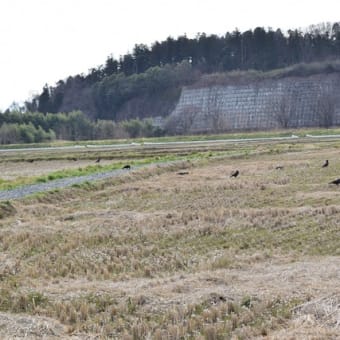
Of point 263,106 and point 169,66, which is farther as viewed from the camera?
point 169,66

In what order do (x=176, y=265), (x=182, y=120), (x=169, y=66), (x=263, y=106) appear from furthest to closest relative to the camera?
(x=169, y=66)
(x=182, y=120)
(x=263, y=106)
(x=176, y=265)

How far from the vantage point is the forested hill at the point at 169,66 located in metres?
108

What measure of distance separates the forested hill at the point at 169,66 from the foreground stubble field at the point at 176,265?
→ 84591 mm

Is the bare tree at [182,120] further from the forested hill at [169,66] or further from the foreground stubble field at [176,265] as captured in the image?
the foreground stubble field at [176,265]

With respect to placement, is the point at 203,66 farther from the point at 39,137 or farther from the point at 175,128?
the point at 39,137

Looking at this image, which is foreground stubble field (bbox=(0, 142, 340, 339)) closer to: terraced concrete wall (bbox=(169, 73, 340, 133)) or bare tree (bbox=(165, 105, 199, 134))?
terraced concrete wall (bbox=(169, 73, 340, 133))

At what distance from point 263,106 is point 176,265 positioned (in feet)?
278

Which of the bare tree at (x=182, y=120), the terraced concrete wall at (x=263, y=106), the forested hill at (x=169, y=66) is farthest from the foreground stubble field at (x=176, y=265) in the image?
the forested hill at (x=169, y=66)

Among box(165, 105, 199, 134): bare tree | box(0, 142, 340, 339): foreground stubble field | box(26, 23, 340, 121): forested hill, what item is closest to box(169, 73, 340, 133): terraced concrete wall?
box(165, 105, 199, 134): bare tree

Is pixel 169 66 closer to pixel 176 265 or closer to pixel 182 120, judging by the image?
pixel 182 120

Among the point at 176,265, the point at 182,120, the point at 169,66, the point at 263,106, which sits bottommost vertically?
the point at 176,265

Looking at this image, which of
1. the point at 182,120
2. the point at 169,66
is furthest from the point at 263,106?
the point at 169,66

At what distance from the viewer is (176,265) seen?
10.5 metres

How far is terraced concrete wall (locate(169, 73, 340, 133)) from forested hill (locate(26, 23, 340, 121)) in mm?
7520
